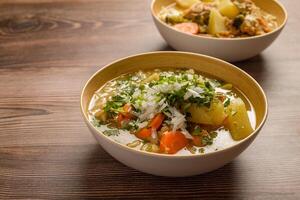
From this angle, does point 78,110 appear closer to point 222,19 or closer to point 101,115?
point 101,115

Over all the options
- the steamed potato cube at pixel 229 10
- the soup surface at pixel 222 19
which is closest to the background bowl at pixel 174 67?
the soup surface at pixel 222 19

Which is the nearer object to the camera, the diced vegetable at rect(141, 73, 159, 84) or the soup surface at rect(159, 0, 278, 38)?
the diced vegetable at rect(141, 73, 159, 84)

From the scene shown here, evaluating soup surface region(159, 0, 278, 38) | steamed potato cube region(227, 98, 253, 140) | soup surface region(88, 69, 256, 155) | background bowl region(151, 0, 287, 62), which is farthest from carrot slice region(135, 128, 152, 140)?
soup surface region(159, 0, 278, 38)

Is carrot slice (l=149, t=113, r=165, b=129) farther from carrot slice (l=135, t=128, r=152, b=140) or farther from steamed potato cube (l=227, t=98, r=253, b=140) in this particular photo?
steamed potato cube (l=227, t=98, r=253, b=140)

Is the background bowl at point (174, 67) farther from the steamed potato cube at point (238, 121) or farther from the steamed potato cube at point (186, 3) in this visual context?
the steamed potato cube at point (186, 3)

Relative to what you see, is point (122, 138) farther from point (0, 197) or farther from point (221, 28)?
point (221, 28)

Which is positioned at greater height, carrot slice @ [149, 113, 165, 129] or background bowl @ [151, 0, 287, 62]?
carrot slice @ [149, 113, 165, 129]

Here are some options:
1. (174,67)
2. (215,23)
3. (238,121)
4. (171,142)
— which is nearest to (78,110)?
(174,67)
